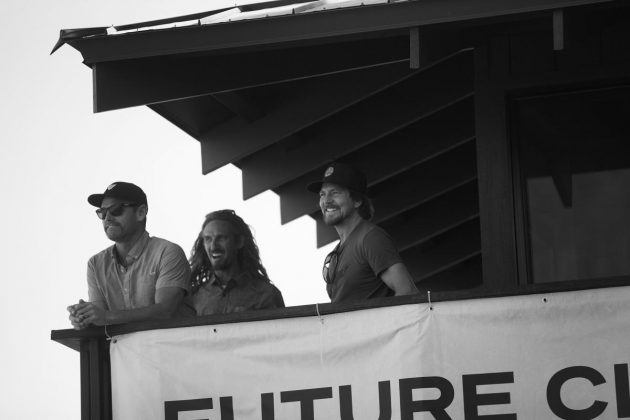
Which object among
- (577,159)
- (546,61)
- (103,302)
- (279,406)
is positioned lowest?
(279,406)

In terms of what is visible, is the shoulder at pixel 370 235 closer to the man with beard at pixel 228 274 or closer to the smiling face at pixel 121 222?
the man with beard at pixel 228 274

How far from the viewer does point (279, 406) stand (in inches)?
318

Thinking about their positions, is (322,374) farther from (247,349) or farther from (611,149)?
(611,149)

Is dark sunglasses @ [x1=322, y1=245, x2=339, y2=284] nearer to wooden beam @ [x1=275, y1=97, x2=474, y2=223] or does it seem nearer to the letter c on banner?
the letter c on banner

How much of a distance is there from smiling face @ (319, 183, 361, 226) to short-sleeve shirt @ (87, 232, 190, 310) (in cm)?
90

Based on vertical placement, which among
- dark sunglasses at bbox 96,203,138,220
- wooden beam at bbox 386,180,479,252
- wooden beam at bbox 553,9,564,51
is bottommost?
dark sunglasses at bbox 96,203,138,220

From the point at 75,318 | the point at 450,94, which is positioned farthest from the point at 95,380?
the point at 450,94

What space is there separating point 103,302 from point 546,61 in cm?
328

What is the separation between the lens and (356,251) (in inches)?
321

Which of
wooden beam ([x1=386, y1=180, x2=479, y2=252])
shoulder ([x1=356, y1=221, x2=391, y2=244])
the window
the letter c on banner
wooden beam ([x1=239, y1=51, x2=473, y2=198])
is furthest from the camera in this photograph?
wooden beam ([x1=386, y1=180, x2=479, y2=252])

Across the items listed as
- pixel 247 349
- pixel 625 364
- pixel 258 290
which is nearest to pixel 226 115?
A: pixel 258 290

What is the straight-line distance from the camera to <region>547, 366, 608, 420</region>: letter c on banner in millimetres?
7631

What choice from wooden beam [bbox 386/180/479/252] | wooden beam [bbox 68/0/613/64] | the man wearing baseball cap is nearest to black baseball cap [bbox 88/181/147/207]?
the man wearing baseball cap

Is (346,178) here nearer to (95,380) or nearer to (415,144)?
(95,380)
